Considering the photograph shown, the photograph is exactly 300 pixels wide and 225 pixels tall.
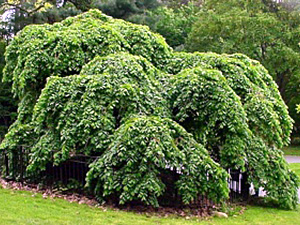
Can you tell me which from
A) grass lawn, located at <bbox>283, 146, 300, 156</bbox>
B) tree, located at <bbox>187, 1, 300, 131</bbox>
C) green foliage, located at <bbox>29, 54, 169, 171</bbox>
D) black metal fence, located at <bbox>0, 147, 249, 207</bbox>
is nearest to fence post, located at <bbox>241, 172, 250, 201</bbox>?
black metal fence, located at <bbox>0, 147, 249, 207</bbox>

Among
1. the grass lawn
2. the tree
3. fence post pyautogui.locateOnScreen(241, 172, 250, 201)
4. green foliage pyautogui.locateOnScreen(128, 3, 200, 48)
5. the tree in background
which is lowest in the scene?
fence post pyautogui.locateOnScreen(241, 172, 250, 201)

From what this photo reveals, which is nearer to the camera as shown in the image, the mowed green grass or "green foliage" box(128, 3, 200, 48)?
the mowed green grass

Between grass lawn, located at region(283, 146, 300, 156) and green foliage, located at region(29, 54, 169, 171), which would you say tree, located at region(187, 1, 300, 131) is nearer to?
grass lawn, located at region(283, 146, 300, 156)

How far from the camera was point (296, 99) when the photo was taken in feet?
76.5

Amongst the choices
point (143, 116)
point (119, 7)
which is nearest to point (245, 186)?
point (143, 116)

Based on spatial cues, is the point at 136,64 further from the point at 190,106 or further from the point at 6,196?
the point at 6,196

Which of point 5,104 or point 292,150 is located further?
point 292,150

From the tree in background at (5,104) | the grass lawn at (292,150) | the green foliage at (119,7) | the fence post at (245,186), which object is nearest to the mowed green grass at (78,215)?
the fence post at (245,186)

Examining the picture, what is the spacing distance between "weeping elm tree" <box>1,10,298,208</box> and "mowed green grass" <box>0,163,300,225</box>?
36 cm

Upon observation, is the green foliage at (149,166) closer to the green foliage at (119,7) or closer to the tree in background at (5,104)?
the tree in background at (5,104)

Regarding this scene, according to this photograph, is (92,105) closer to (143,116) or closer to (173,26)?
(143,116)

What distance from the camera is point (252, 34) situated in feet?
64.2

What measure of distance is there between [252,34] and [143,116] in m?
13.7

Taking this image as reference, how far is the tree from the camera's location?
19562 mm
